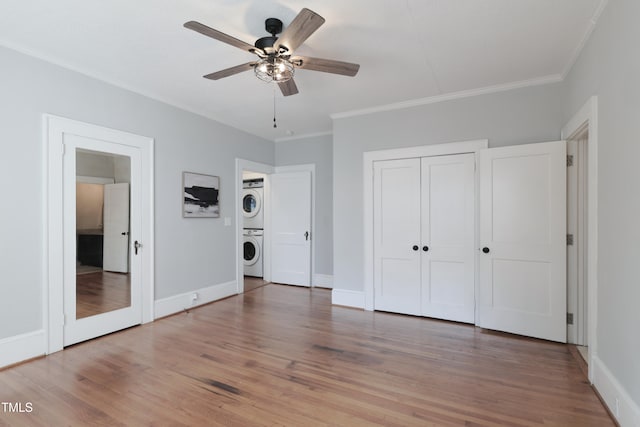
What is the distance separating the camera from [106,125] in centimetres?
322

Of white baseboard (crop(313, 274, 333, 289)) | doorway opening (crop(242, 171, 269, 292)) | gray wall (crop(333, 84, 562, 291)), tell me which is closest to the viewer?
gray wall (crop(333, 84, 562, 291))

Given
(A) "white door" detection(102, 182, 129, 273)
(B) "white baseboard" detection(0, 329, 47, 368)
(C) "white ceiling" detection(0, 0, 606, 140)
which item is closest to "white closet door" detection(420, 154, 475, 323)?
(C) "white ceiling" detection(0, 0, 606, 140)

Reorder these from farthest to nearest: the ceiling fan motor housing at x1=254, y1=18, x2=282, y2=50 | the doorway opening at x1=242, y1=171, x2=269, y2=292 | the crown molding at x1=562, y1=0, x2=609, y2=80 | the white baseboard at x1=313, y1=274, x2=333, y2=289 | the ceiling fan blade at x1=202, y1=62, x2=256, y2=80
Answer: the doorway opening at x1=242, y1=171, x2=269, y2=292 → the white baseboard at x1=313, y1=274, x2=333, y2=289 → the ceiling fan blade at x1=202, y1=62, x2=256, y2=80 → the ceiling fan motor housing at x1=254, y1=18, x2=282, y2=50 → the crown molding at x1=562, y1=0, x2=609, y2=80

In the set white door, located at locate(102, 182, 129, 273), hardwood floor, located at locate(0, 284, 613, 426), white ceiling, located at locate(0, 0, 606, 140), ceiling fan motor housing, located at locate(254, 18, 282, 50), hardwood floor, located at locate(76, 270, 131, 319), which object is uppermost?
white ceiling, located at locate(0, 0, 606, 140)

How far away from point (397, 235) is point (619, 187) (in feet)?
7.43

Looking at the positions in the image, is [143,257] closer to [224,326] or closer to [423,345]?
[224,326]

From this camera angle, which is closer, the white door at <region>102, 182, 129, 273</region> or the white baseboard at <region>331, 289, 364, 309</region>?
the white door at <region>102, 182, 129, 273</region>

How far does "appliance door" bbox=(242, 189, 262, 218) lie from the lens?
→ 6098 millimetres

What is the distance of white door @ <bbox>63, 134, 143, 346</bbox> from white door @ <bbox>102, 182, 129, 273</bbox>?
7cm

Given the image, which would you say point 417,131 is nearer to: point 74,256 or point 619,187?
point 619,187

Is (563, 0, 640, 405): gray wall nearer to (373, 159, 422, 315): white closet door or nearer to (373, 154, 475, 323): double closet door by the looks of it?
→ (373, 154, 475, 323): double closet door

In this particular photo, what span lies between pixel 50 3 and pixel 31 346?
276 centimetres

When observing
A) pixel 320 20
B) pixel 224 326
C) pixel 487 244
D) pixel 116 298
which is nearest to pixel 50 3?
pixel 320 20

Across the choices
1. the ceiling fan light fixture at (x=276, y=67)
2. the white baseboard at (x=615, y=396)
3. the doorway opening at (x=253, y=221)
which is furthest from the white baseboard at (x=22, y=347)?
the white baseboard at (x=615, y=396)
